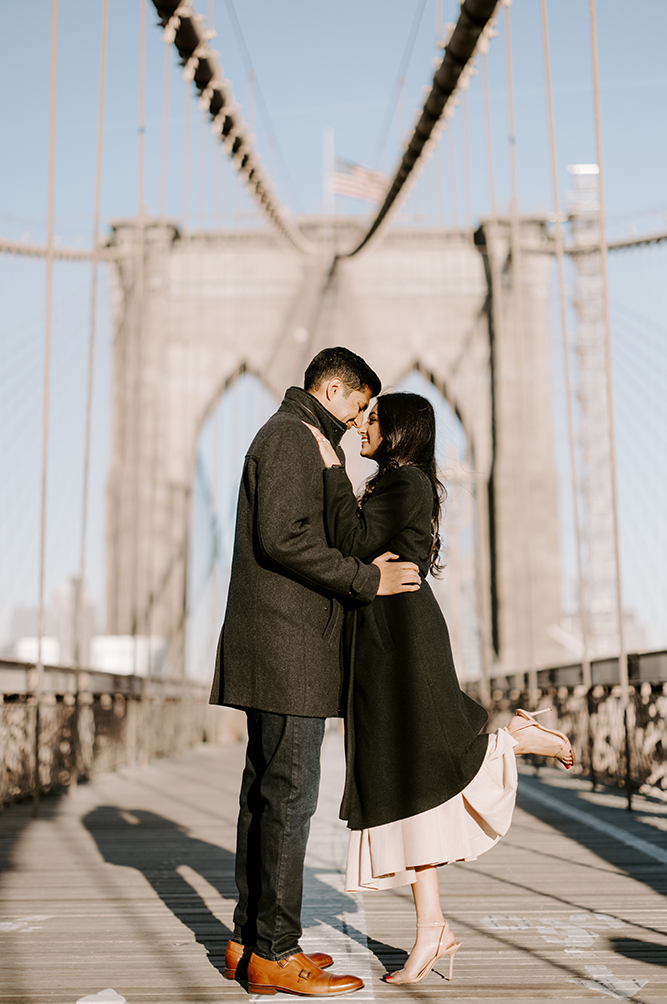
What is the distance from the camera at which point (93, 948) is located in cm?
207

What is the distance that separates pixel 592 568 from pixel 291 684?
91.3ft

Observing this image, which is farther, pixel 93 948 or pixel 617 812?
pixel 617 812

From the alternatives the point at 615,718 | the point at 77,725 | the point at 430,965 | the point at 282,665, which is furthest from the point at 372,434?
the point at 77,725

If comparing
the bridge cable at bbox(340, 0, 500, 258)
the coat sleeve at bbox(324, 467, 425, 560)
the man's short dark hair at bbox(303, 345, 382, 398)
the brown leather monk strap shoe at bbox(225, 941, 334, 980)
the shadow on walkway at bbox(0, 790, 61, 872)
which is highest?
the bridge cable at bbox(340, 0, 500, 258)

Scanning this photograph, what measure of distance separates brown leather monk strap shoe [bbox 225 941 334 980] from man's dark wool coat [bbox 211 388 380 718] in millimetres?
395

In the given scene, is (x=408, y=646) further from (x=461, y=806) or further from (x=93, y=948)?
(x=93, y=948)

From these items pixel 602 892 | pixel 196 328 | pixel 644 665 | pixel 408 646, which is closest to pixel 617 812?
pixel 644 665

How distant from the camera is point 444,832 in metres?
1.89

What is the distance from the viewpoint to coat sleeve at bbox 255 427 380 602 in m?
1.84

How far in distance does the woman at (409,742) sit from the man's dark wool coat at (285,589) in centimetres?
5

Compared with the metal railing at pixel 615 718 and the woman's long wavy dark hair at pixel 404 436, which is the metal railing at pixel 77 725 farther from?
the woman's long wavy dark hair at pixel 404 436

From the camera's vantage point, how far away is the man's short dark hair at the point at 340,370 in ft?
6.57

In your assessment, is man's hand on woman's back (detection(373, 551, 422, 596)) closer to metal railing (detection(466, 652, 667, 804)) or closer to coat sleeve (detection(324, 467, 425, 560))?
coat sleeve (detection(324, 467, 425, 560))

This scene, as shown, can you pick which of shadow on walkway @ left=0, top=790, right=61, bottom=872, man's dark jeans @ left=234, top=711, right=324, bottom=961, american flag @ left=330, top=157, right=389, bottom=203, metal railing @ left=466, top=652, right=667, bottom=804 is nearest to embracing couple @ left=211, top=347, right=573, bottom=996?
man's dark jeans @ left=234, top=711, right=324, bottom=961
